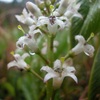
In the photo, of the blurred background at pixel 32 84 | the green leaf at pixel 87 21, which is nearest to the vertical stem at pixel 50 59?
the green leaf at pixel 87 21

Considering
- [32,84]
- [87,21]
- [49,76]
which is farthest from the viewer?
[32,84]

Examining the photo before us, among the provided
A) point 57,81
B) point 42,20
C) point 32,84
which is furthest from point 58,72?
point 32,84

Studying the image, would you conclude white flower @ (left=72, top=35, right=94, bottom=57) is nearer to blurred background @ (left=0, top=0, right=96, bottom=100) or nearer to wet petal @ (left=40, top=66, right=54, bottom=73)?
wet petal @ (left=40, top=66, right=54, bottom=73)

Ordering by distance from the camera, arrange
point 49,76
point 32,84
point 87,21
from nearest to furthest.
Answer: point 49,76 → point 87,21 → point 32,84

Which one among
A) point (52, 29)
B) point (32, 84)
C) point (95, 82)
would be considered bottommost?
point (95, 82)

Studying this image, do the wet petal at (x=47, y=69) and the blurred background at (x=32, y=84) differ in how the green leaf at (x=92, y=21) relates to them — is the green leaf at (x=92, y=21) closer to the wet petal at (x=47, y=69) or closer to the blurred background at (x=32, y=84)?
the wet petal at (x=47, y=69)

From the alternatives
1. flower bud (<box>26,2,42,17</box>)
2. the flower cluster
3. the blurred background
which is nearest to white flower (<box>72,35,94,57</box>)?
the flower cluster

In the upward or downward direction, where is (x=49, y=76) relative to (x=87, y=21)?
downward

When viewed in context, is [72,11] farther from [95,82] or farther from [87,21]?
[95,82]

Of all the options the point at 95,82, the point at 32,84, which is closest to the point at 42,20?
the point at 95,82

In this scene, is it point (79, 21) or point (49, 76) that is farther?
point (79, 21)

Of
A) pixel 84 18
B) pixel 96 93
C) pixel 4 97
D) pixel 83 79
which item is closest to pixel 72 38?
pixel 84 18

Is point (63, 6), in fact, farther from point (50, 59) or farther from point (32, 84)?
point (32, 84)
